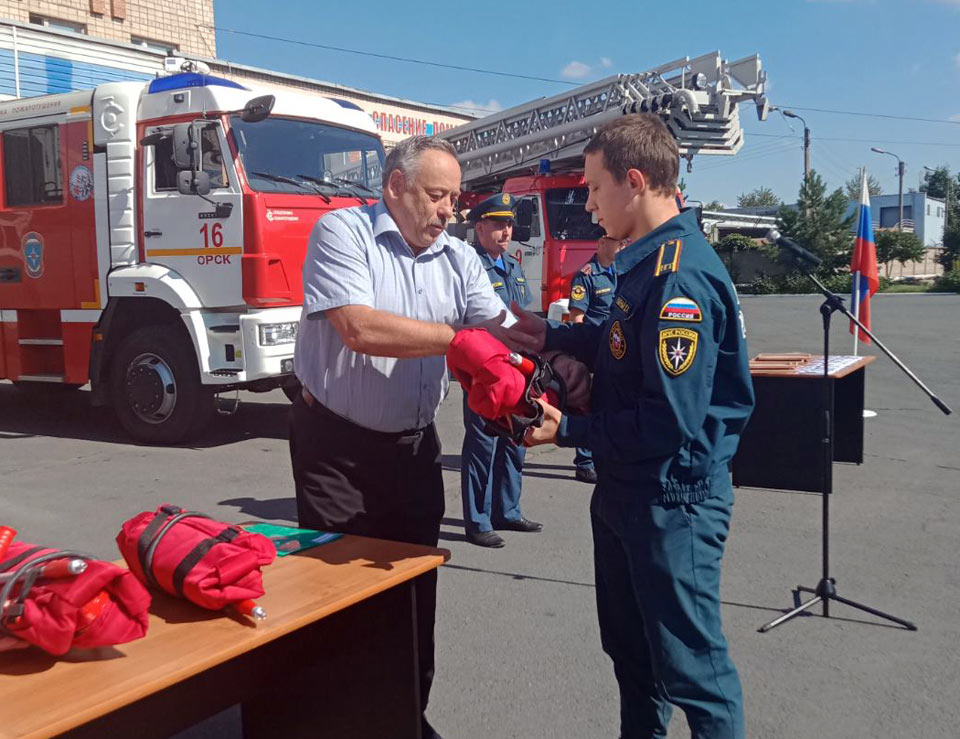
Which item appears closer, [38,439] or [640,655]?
[640,655]

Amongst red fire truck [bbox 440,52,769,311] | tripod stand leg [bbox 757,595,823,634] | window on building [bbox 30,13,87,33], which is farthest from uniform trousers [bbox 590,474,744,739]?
window on building [bbox 30,13,87,33]

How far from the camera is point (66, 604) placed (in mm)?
1724

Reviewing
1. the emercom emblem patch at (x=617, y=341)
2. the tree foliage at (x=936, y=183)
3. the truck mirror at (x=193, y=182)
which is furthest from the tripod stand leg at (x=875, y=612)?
the tree foliage at (x=936, y=183)

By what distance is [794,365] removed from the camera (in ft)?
15.2

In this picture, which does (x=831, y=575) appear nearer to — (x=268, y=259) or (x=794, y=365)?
(x=794, y=365)

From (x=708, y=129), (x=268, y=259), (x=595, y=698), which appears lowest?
(x=595, y=698)

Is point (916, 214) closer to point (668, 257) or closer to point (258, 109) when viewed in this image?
point (258, 109)

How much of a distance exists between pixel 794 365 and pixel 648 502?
272 cm

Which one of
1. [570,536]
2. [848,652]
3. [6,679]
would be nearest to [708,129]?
[570,536]

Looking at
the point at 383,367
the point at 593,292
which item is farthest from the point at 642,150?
the point at 593,292

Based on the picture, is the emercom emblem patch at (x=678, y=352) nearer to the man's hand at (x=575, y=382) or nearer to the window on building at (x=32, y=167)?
the man's hand at (x=575, y=382)

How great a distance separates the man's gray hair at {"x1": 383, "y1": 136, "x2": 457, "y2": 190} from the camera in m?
2.76

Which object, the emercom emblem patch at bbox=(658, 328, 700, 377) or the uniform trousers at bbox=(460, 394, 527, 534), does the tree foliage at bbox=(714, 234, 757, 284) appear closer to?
the uniform trousers at bbox=(460, 394, 527, 534)

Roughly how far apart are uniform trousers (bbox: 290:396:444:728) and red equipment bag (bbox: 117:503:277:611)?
0.66 meters
